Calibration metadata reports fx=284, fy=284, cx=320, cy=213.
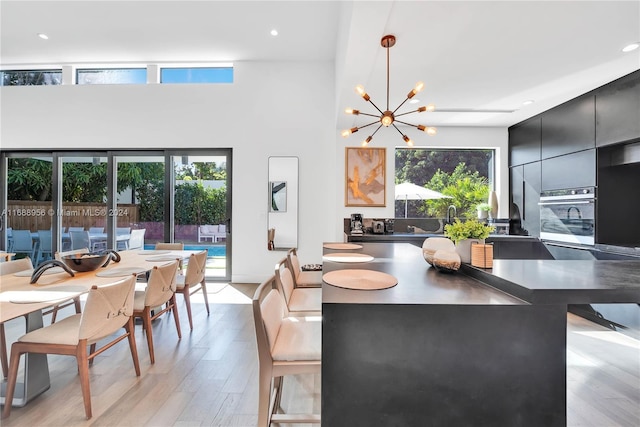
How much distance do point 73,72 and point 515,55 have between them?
651 cm

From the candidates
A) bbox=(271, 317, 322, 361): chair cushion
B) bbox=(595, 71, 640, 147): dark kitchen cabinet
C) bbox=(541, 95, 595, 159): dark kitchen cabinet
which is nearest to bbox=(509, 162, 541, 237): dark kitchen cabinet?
bbox=(541, 95, 595, 159): dark kitchen cabinet

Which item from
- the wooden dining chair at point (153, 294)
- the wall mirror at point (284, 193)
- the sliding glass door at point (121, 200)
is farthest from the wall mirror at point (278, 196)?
the wooden dining chair at point (153, 294)

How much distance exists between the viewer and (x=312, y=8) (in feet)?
11.4

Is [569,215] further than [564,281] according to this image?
Yes

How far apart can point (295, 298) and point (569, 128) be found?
3.77 m

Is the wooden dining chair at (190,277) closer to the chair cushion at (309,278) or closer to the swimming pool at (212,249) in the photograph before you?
the chair cushion at (309,278)

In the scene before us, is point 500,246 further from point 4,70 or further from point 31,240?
point 4,70

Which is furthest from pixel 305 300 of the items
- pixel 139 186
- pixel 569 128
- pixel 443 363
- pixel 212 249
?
pixel 139 186

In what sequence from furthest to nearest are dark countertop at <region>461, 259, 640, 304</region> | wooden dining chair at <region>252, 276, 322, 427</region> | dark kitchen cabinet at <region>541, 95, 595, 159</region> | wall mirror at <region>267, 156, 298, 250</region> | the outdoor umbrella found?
1. wall mirror at <region>267, 156, 298, 250</region>
2. the outdoor umbrella
3. dark kitchen cabinet at <region>541, 95, 595, 159</region>
4. wooden dining chair at <region>252, 276, 322, 427</region>
5. dark countertop at <region>461, 259, 640, 304</region>

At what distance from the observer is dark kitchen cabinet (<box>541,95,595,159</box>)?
123 inches

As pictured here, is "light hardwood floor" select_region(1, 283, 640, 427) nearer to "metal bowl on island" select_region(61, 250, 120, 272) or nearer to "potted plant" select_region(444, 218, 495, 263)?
"metal bowl on island" select_region(61, 250, 120, 272)

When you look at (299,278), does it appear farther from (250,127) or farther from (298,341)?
(250,127)

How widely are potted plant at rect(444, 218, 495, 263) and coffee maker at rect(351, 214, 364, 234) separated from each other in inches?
96.2

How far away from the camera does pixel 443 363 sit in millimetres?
1066
